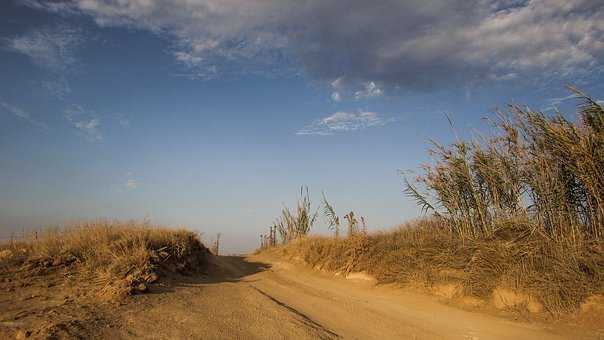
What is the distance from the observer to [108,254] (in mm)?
6941

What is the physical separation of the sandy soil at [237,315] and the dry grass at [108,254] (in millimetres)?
294

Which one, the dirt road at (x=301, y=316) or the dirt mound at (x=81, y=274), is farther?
the dirt road at (x=301, y=316)

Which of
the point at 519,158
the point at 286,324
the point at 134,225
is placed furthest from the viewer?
the point at 134,225

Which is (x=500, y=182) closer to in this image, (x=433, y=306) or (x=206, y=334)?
(x=433, y=306)

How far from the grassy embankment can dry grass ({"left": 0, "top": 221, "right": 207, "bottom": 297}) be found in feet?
15.9

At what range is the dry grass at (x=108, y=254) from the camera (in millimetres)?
6141

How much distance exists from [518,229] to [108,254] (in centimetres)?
827

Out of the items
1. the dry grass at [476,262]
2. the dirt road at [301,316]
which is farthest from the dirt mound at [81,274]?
the dry grass at [476,262]

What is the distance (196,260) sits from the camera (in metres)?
9.54

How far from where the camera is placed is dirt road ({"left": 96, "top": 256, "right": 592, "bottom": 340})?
493 centimetres

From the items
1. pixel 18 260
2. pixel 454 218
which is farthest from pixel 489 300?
pixel 18 260

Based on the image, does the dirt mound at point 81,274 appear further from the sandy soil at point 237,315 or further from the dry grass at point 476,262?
the dry grass at point 476,262

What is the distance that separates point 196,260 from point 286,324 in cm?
469

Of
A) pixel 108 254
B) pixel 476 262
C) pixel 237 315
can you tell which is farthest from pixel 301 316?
pixel 476 262
